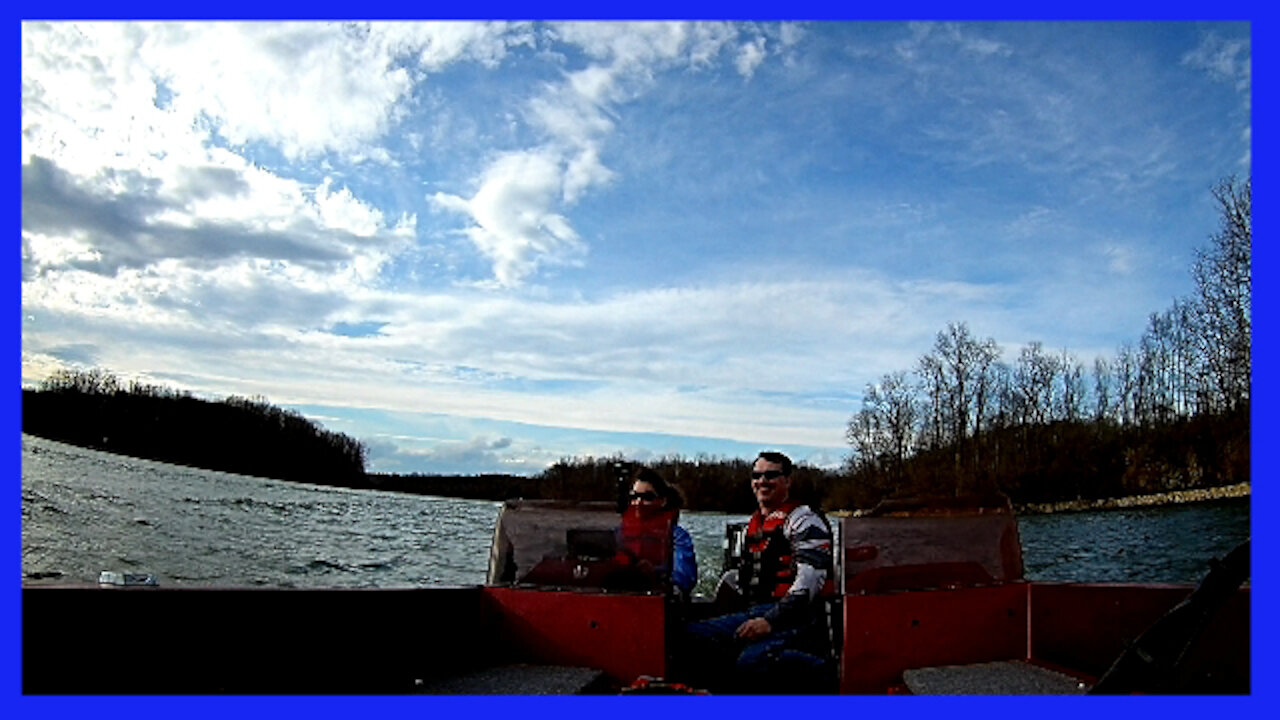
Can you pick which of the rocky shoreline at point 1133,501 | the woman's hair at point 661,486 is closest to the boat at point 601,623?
the woman's hair at point 661,486

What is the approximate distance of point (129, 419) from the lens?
36.1 meters

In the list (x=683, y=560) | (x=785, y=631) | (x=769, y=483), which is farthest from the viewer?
(x=769, y=483)

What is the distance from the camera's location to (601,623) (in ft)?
13.2

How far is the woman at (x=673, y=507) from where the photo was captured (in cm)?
453

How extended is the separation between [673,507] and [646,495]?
0.18 metres

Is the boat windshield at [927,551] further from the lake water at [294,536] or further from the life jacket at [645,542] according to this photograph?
the lake water at [294,536]

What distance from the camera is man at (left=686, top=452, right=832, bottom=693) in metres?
4.39

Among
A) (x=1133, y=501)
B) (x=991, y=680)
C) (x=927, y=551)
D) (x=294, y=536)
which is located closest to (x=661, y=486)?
(x=927, y=551)

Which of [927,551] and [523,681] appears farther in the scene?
[927,551]

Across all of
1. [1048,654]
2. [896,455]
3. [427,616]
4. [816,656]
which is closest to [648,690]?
[427,616]

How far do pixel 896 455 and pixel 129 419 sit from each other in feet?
93.5

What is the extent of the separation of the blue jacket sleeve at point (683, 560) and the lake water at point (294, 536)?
395 inches

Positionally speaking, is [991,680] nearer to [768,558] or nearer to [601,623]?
[768,558]

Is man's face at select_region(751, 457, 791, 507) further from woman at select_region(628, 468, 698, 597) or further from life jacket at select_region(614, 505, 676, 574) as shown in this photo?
life jacket at select_region(614, 505, 676, 574)
